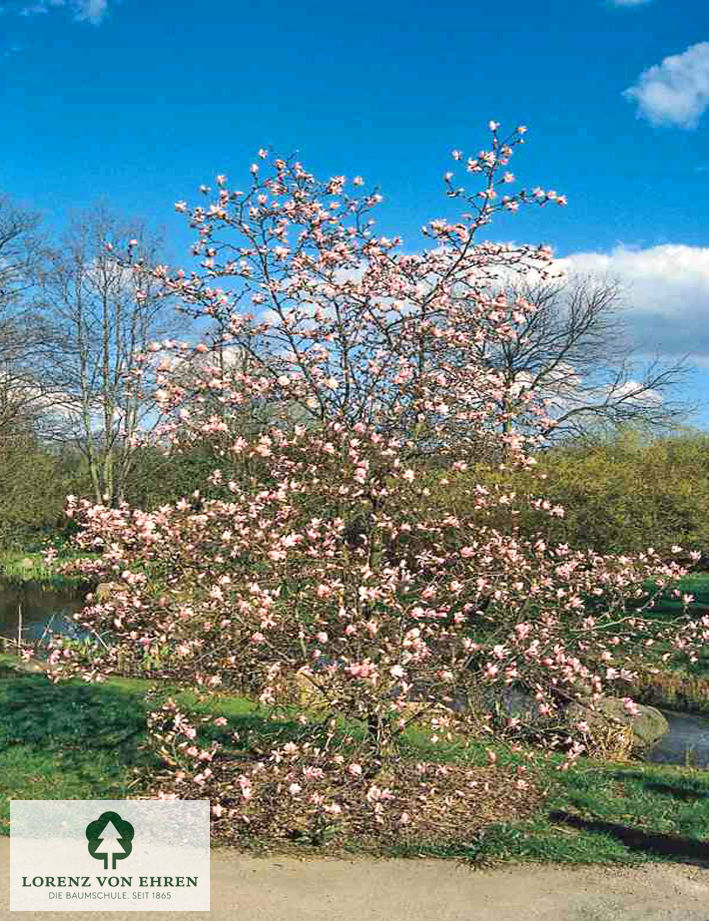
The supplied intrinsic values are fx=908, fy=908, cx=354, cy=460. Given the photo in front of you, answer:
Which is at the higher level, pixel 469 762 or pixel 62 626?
pixel 62 626

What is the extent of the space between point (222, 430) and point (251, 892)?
3216 millimetres

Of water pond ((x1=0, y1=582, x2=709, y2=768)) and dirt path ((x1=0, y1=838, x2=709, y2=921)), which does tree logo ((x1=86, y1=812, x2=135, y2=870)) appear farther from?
water pond ((x1=0, y1=582, x2=709, y2=768))

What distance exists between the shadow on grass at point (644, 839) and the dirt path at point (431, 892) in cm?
31

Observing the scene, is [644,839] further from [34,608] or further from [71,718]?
[34,608]

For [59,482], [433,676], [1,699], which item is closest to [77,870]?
[433,676]

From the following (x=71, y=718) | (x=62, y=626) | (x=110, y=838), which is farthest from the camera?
(x=62, y=626)

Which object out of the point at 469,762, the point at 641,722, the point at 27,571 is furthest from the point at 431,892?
the point at 27,571

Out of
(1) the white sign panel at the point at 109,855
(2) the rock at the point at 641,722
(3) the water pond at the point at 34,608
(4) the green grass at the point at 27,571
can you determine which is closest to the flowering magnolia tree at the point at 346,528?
(1) the white sign panel at the point at 109,855

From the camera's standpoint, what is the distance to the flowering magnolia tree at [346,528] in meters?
6.09

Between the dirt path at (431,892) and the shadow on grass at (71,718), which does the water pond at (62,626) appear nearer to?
the shadow on grass at (71,718)

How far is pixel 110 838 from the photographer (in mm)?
5863

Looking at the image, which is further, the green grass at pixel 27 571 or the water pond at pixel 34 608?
the green grass at pixel 27 571

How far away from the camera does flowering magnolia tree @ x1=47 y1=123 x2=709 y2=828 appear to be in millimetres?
6086

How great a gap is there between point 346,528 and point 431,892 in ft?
9.09
